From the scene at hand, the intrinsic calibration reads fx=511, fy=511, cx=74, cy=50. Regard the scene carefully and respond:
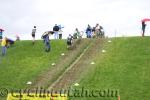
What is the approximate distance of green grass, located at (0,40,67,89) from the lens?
148 feet

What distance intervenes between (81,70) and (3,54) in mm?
12081

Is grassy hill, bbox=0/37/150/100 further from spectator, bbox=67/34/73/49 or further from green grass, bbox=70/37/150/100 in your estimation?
spectator, bbox=67/34/73/49

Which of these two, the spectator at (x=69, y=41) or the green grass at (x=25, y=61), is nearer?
the green grass at (x=25, y=61)

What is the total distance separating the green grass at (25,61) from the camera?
45.2 meters

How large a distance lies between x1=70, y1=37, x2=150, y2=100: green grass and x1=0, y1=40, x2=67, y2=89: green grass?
16.3 ft

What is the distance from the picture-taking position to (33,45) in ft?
189

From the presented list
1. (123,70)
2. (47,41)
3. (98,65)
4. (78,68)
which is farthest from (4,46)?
(123,70)

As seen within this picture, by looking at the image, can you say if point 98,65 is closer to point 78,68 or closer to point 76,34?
point 78,68

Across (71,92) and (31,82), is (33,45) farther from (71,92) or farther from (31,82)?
(71,92)

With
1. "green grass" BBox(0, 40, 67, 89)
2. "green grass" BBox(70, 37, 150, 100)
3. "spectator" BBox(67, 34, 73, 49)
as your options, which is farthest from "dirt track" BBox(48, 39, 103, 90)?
"green grass" BBox(0, 40, 67, 89)

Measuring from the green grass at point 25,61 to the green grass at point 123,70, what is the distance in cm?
496

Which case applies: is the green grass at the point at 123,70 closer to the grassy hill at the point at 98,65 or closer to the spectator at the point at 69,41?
the grassy hill at the point at 98,65

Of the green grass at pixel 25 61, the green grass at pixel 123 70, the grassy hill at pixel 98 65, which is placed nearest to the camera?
the green grass at pixel 123 70

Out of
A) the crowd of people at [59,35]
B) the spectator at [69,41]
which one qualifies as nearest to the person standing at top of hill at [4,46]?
the crowd of people at [59,35]
